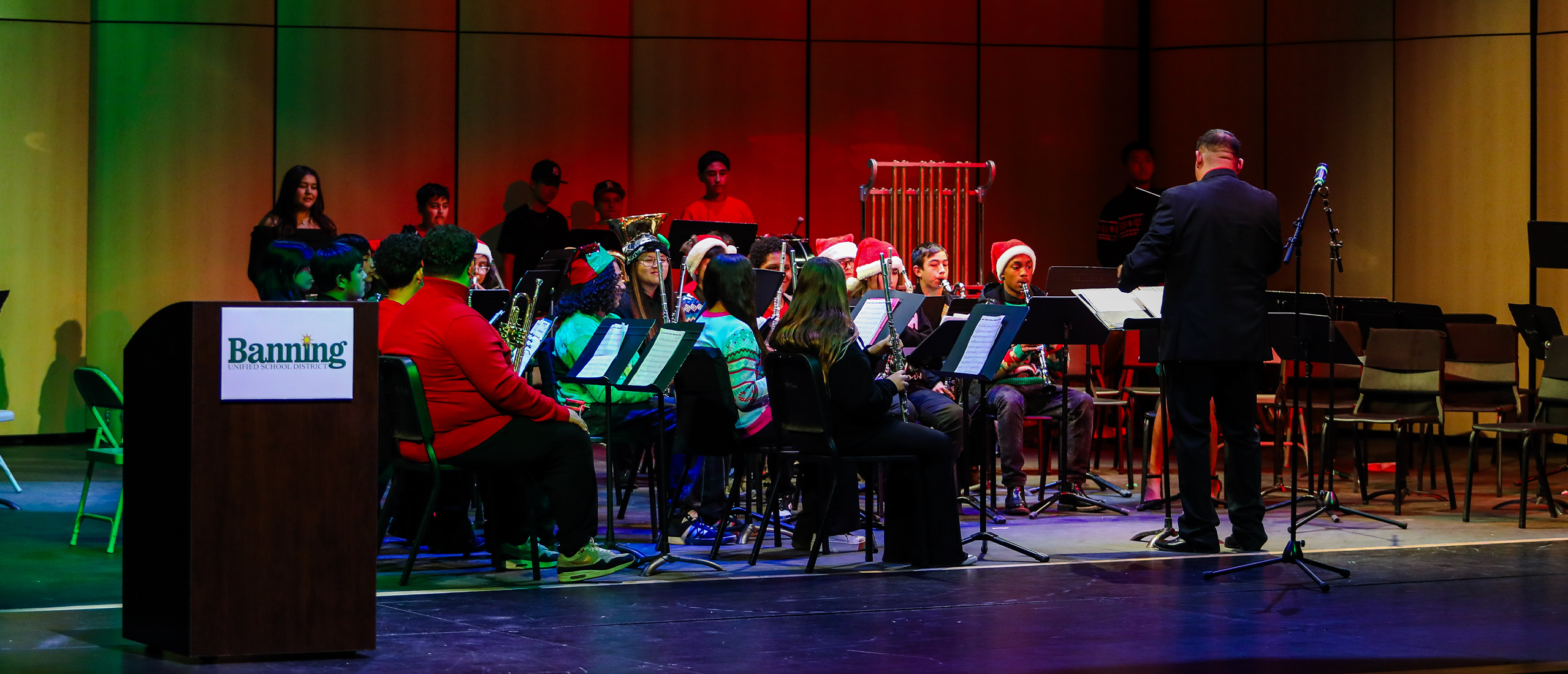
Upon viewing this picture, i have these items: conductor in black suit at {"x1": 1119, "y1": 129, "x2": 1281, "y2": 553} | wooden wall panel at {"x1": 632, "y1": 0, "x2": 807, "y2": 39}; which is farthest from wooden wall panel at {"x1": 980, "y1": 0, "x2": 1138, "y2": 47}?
conductor in black suit at {"x1": 1119, "y1": 129, "x2": 1281, "y2": 553}

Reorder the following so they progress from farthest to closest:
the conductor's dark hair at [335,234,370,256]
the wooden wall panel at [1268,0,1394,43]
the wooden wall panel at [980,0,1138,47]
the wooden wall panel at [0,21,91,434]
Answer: the wooden wall panel at [980,0,1138,47]
the wooden wall panel at [1268,0,1394,43]
the wooden wall panel at [0,21,91,434]
the conductor's dark hair at [335,234,370,256]

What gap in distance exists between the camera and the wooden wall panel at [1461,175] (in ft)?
32.7

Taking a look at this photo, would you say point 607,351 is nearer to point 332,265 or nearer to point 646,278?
point 332,265

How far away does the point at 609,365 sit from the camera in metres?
5.47

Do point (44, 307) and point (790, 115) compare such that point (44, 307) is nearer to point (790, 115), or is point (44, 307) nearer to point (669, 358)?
point (790, 115)

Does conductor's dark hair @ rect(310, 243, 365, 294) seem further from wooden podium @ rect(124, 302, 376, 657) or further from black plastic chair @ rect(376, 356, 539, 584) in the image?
wooden podium @ rect(124, 302, 376, 657)

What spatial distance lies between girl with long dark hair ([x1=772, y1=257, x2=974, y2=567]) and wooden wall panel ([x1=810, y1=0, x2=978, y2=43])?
222 inches

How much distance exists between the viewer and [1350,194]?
10523 mm

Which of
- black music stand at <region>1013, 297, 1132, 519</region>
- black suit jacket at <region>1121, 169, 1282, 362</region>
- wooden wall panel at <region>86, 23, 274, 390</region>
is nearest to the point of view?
black suit jacket at <region>1121, 169, 1282, 362</region>

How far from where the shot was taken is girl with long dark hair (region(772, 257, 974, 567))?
5246 millimetres

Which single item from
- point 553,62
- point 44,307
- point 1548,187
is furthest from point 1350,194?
point 44,307

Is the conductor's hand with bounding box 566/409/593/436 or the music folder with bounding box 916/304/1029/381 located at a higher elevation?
the music folder with bounding box 916/304/1029/381

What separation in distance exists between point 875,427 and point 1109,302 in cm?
131

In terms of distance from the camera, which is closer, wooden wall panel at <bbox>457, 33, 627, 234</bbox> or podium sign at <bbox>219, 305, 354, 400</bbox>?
podium sign at <bbox>219, 305, 354, 400</bbox>
